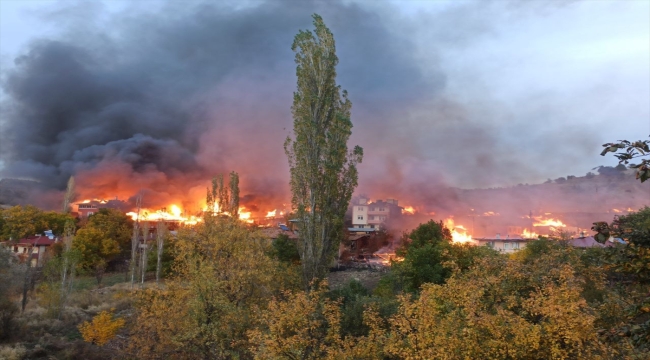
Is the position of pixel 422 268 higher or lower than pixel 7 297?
higher

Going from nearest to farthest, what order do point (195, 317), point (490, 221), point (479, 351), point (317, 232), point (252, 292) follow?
point (479, 351), point (195, 317), point (252, 292), point (317, 232), point (490, 221)

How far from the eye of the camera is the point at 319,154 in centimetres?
2394

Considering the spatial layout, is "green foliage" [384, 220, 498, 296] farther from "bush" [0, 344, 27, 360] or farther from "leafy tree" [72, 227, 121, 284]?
"leafy tree" [72, 227, 121, 284]

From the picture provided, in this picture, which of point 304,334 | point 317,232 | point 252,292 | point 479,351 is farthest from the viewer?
point 317,232

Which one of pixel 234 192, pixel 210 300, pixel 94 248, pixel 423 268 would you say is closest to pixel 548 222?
pixel 423 268

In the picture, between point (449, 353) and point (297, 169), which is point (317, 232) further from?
point (449, 353)

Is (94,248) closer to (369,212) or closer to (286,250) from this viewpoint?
(286,250)

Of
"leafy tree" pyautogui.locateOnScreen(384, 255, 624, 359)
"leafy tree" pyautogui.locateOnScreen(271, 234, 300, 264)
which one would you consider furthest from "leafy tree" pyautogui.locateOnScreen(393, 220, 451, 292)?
"leafy tree" pyautogui.locateOnScreen(384, 255, 624, 359)

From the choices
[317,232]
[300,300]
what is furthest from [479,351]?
[317,232]

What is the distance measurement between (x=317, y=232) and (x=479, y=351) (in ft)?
46.0

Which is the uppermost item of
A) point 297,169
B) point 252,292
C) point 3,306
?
point 297,169

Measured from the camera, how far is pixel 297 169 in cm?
2389

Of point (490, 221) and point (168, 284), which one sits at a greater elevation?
point (490, 221)

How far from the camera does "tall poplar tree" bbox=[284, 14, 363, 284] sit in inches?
911
